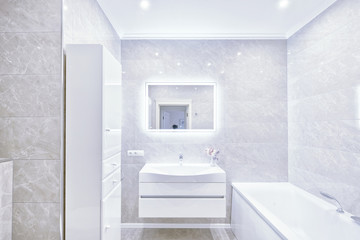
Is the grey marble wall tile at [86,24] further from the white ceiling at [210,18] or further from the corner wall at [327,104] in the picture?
the corner wall at [327,104]

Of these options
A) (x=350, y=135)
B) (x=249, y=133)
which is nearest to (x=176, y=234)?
(x=249, y=133)

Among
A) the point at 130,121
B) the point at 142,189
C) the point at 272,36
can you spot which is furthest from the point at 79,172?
the point at 272,36

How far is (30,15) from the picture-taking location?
1.58 metres

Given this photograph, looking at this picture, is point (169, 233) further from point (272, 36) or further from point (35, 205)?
point (272, 36)

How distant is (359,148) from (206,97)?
5.41 feet

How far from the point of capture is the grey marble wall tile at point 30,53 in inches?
61.9

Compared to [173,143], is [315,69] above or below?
above

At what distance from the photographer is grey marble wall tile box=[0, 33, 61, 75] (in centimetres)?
157

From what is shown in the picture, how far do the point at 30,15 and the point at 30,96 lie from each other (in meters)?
0.58

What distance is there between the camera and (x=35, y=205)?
1569 mm

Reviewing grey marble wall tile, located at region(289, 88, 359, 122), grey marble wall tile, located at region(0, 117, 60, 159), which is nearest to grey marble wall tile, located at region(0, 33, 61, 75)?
grey marble wall tile, located at region(0, 117, 60, 159)

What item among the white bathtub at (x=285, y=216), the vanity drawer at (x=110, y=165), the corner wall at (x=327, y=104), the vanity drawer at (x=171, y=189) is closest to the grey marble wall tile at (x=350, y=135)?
the corner wall at (x=327, y=104)

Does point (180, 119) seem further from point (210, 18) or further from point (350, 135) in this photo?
point (350, 135)

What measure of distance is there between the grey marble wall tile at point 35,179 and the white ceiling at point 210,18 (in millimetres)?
1594
